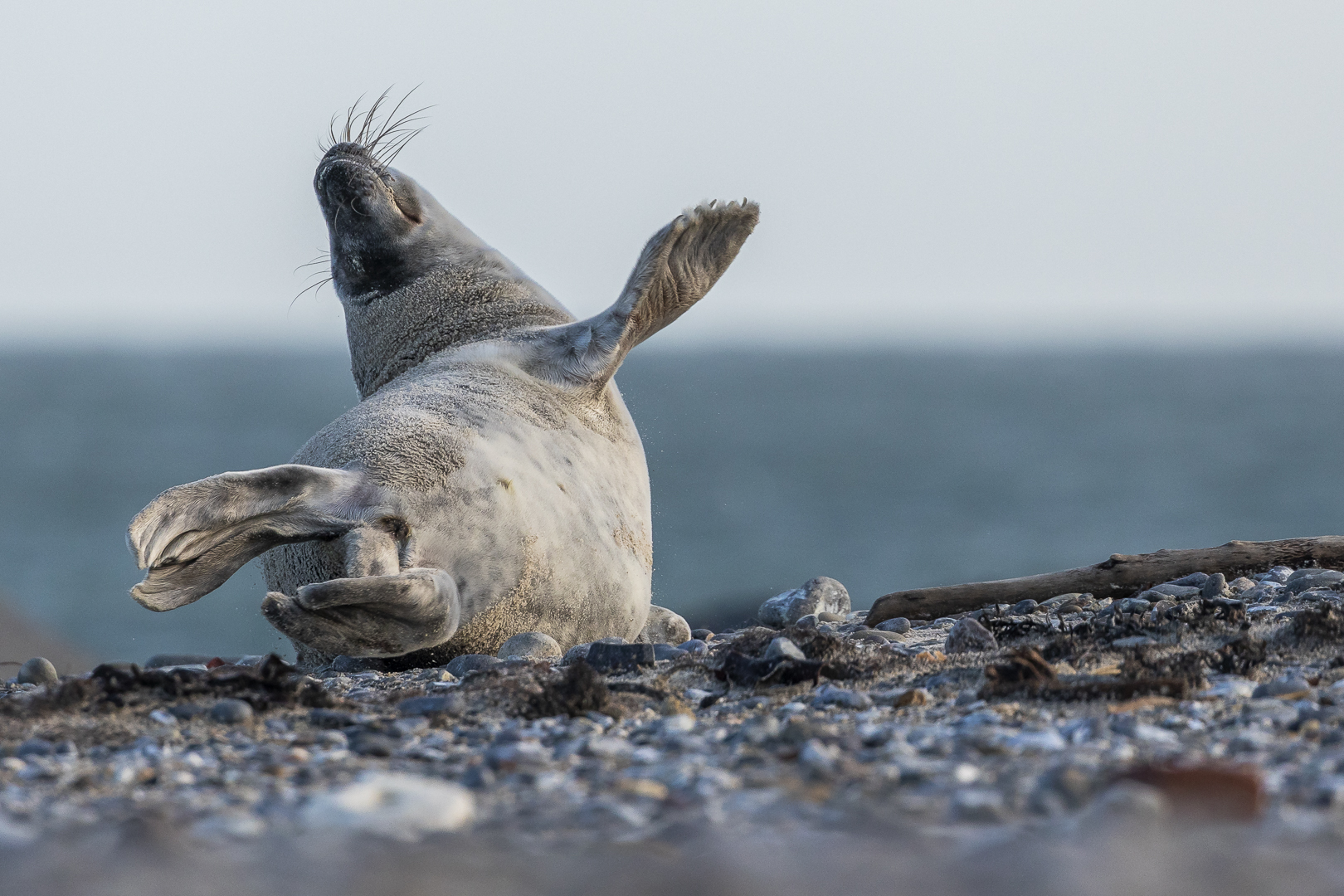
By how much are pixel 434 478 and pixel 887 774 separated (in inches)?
107

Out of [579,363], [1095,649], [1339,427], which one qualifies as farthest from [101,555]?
[1339,427]

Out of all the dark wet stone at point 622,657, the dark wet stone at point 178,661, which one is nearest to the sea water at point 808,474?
the dark wet stone at point 178,661

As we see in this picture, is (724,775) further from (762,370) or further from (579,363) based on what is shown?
(762,370)

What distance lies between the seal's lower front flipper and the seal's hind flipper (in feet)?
4.28

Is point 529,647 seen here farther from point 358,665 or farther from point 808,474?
point 808,474

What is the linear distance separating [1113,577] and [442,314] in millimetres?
3091

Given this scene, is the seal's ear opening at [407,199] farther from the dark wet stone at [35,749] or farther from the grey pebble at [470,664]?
the dark wet stone at [35,749]

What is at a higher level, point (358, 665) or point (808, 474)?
point (808, 474)

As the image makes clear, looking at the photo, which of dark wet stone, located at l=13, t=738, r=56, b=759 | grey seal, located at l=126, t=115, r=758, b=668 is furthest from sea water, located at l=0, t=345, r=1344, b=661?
dark wet stone, located at l=13, t=738, r=56, b=759

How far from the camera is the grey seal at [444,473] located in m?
4.73

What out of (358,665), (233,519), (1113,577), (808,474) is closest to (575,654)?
(358,665)

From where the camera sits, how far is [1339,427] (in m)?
45.4

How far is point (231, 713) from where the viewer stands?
11.8 feet

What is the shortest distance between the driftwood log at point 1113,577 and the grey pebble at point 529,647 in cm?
142
